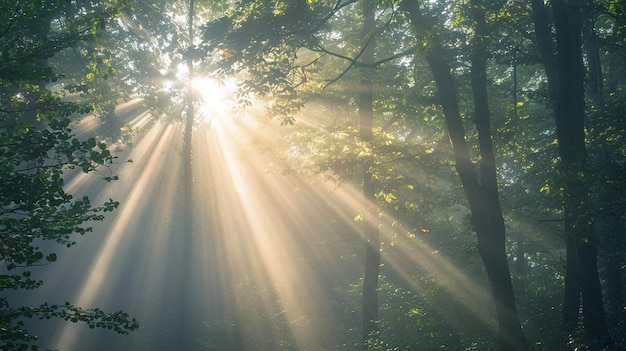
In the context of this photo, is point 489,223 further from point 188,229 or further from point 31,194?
point 188,229

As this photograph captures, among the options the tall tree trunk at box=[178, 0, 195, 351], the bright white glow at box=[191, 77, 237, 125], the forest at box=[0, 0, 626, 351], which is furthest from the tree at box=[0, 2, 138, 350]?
the tall tree trunk at box=[178, 0, 195, 351]

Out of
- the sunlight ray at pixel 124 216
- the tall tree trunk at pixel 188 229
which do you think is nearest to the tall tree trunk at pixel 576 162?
the tall tree trunk at pixel 188 229

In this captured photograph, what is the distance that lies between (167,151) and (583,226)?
29.6 meters

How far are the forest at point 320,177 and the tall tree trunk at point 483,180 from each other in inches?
1.9

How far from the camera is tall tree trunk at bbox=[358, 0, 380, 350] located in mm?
14617

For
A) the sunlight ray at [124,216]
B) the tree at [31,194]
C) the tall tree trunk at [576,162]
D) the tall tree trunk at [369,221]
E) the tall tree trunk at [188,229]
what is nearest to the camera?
the tree at [31,194]

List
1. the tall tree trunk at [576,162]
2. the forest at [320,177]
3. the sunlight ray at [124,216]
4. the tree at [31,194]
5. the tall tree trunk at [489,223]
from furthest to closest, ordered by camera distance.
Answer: the sunlight ray at [124,216] < the tall tree trunk at [489,223] < the tall tree trunk at [576,162] < the forest at [320,177] < the tree at [31,194]

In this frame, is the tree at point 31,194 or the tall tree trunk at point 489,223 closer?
the tree at point 31,194

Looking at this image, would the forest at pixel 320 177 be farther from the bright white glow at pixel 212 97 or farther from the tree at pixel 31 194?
the bright white glow at pixel 212 97

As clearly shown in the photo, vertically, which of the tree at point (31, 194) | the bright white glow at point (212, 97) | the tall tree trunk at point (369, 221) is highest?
the bright white glow at point (212, 97)

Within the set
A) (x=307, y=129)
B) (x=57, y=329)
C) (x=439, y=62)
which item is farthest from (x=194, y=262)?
(x=439, y=62)

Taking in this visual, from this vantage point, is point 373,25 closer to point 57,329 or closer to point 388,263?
point 388,263

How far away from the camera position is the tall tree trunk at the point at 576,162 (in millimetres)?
9516

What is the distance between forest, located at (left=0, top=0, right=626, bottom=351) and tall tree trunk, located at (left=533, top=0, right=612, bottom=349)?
47 millimetres
